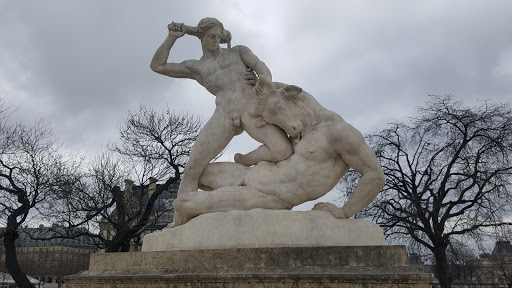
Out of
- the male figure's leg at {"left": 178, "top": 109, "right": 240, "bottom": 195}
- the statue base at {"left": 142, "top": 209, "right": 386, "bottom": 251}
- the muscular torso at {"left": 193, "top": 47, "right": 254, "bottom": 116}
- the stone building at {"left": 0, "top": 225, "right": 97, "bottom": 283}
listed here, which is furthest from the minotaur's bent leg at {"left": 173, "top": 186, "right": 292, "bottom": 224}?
the stone building at {"left": 0, "top": 225, "right": 97, "bottom": 283}

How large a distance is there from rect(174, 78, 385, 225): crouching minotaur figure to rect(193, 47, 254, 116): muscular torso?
58 cm

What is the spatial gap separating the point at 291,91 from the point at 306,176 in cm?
87

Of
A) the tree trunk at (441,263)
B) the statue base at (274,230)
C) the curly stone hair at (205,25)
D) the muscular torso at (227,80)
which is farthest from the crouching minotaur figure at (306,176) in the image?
the tree trunk at (441,263)

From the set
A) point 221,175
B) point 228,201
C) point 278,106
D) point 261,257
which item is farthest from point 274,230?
point 278,106

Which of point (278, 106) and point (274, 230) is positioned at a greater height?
point (278, 106)

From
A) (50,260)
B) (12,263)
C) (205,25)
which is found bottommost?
(12,263)

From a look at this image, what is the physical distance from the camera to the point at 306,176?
398 cm

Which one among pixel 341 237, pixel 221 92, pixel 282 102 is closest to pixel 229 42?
pixel 221 92

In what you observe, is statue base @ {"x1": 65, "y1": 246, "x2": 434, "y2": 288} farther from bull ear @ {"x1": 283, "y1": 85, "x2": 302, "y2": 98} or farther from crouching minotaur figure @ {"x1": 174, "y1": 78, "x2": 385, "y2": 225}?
bull ear @ {"x1": 283, "y1": 85, "x2": 302, "y2": 98}

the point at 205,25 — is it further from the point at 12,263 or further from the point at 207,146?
the point at 12,263

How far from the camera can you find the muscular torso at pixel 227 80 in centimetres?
458

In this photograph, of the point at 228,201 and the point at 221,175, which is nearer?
the point at 228,201

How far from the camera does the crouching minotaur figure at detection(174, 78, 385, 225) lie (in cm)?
392

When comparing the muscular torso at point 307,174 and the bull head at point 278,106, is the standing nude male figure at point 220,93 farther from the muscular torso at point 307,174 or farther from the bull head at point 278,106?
the muscular torso at point 307,174
